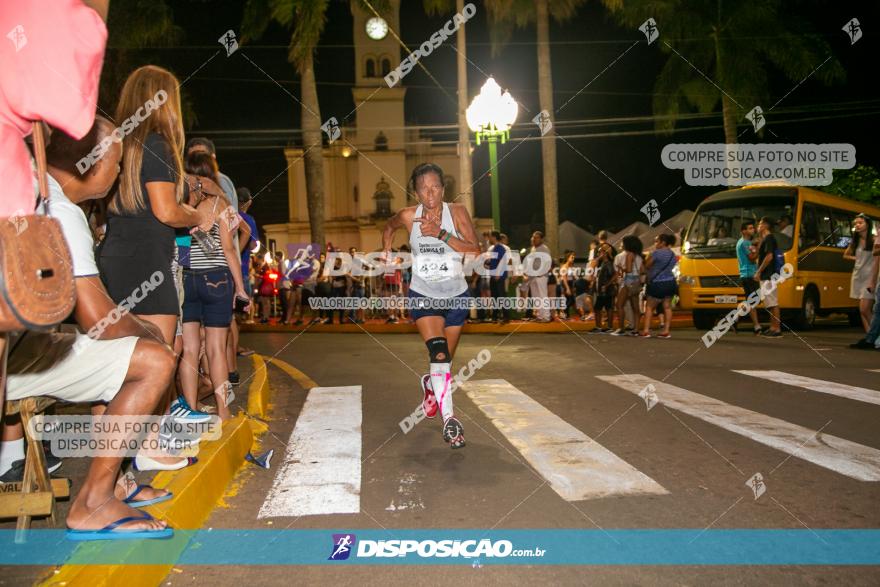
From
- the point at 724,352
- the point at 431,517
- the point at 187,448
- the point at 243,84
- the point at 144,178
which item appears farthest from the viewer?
the point at 243,84

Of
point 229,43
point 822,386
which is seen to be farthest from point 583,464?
point 229,43

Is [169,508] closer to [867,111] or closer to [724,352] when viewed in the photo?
[724,352]

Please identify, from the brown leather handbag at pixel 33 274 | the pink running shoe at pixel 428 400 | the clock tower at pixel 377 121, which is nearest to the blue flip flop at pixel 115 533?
the brown leather handbag at pixel 33 274

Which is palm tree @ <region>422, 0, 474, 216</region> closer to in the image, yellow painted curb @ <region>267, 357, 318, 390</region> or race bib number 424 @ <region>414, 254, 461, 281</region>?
yellow painted curb @ <region>267, 357, 318, 390</region>

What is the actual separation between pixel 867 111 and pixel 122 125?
34.4 meters

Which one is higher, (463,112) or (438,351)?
(463,112)

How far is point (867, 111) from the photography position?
31.7 metres

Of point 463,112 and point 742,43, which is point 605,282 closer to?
point 463,112

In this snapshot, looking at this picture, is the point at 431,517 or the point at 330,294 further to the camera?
the point at 330,294

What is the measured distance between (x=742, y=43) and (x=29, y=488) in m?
29.1

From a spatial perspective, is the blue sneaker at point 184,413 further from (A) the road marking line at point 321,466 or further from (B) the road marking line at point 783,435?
(B) the road marking line at point 783,435

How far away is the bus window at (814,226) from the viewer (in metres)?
16.8

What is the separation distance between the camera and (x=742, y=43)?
2755cm

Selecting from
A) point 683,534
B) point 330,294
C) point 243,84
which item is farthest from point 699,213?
point 243,84
